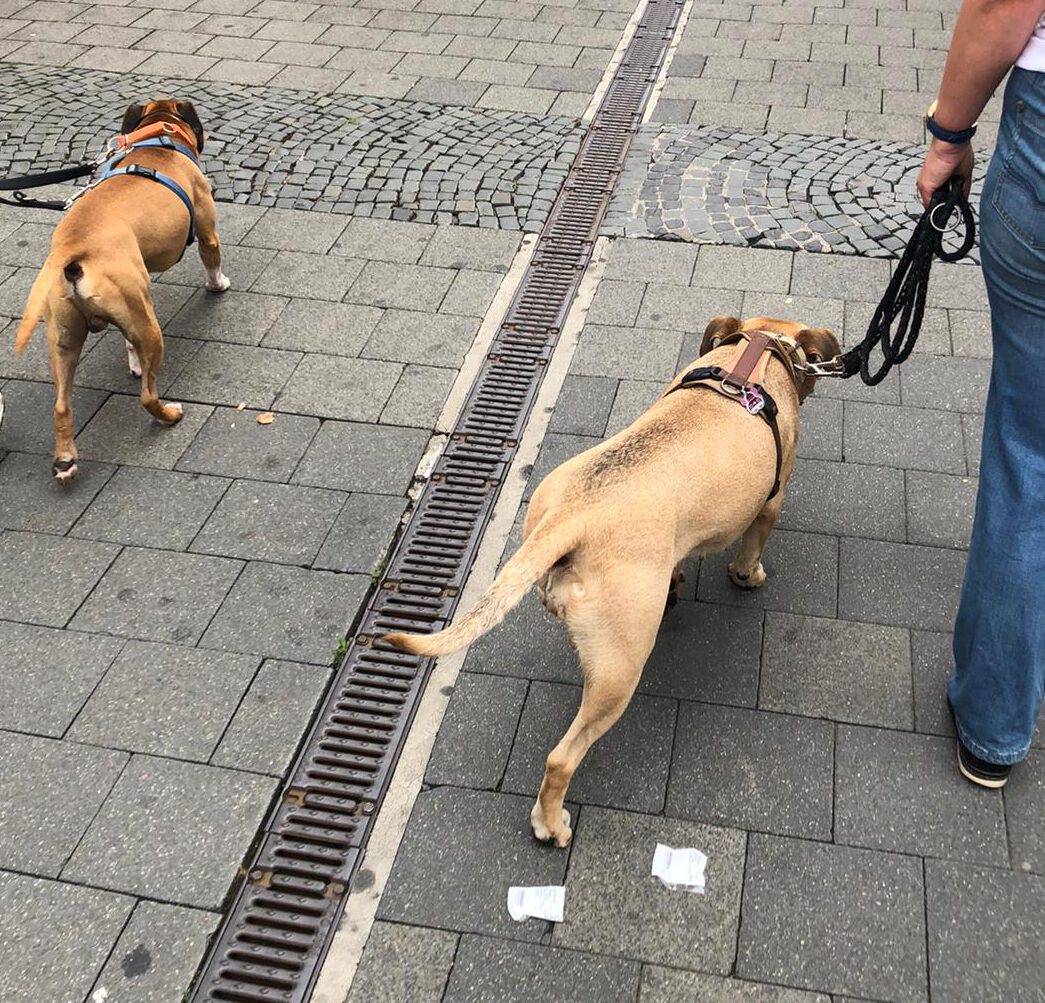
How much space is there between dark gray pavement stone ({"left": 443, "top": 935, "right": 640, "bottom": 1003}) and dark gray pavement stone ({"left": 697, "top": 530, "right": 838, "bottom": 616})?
1.46 meters

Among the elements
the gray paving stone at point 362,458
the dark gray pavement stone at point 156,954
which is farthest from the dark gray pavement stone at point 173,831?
the gray paving stone at point 362,458

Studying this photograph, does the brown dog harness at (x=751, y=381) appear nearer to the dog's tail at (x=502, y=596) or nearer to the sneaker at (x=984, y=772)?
the dog's tail at (x=502, y=596)

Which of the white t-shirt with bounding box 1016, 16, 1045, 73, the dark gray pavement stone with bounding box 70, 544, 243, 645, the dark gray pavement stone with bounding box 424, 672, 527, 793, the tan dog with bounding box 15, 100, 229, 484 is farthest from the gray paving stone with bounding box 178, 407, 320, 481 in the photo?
the white t-shirt with bounding box 1016, 16, 1045, 73

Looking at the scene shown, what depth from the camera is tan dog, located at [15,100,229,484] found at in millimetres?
4121

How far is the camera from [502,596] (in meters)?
2.56

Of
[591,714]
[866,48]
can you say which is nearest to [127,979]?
[591,714]

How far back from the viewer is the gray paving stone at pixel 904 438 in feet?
14.1

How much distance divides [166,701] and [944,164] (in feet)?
9.86

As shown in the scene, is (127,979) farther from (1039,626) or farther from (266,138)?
(266,138)

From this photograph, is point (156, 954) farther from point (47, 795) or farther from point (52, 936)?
point (47, 795)

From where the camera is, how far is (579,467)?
9.46 ft

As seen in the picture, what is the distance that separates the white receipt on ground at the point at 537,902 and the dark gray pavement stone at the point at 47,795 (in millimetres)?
1355

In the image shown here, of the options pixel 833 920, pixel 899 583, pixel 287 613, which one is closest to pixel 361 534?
pixel 287 613

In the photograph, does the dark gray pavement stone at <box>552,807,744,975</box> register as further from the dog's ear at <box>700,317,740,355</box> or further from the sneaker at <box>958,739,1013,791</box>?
the dog's ear at <box>700,317,740,355</box>
